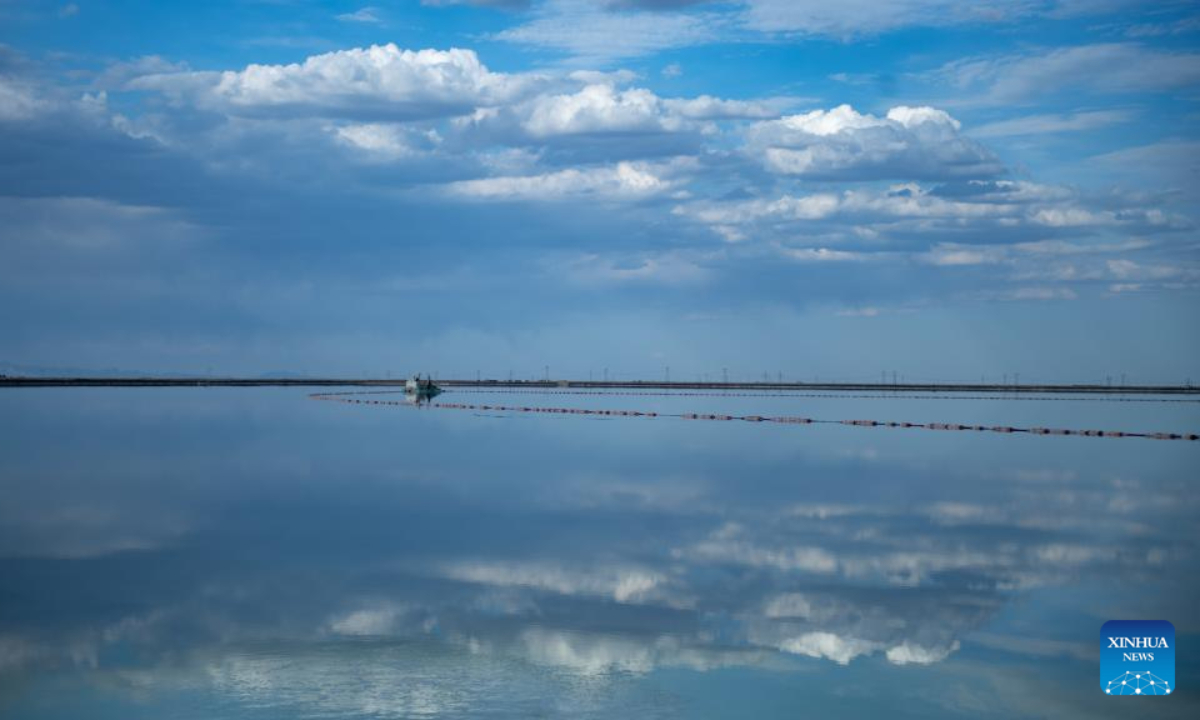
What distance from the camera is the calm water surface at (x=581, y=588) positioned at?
17.6 meters

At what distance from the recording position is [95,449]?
64812 millimetres

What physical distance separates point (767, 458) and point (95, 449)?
36.9m

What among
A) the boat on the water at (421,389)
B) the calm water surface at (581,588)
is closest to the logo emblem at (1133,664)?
the calm water surface at (581,588)

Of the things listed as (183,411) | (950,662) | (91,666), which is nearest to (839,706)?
(950,662)

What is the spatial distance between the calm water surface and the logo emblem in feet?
0.82

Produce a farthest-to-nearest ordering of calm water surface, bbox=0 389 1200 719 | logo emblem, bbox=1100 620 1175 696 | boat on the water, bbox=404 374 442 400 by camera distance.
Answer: boat on the water, bbox=404 374 442 400 → calm water surface, bbox=0 389 1200 719 → logo emblem, bbox=1100 620 1175 696

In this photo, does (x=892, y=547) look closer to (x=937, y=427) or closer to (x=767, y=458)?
(x=767, y=458)

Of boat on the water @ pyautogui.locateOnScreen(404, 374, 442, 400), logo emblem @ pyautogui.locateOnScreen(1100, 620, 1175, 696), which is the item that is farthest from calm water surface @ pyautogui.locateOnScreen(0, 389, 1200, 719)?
boat on the water @ pyautogui.locateOnScreen(404, 374, 442, 400)

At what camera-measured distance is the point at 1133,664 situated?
1742 cm

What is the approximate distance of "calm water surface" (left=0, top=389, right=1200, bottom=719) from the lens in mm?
17562

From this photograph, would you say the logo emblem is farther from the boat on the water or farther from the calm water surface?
the boat on the water

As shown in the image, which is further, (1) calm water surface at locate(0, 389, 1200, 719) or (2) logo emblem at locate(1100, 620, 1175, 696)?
(1) calm water surface at locate(0, 389, 1200, 719)

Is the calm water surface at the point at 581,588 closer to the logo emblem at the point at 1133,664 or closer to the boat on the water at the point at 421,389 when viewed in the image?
the logo emblem at the point at 1133,664

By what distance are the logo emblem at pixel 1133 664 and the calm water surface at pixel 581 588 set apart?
25 cm
